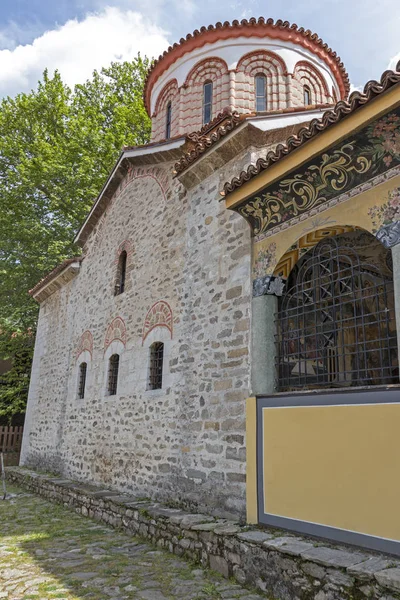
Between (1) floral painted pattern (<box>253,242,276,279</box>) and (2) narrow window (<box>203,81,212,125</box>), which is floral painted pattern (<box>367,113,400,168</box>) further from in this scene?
(2) narrow window (<box>203,81,212,125</box>)

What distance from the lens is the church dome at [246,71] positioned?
9422 mm

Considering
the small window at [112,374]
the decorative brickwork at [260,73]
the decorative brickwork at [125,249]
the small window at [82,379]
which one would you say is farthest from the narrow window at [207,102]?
the small window at [82,379]

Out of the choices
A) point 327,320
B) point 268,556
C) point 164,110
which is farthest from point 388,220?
point 164,110

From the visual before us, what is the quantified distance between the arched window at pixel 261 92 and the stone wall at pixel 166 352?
2.85 meters

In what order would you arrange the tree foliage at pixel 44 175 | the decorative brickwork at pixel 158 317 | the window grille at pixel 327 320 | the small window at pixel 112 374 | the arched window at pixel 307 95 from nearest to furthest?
the window grille at pixel 327 320 < the decorative brickwork at pixel 158 317 < the small window at pixel 112 374 < the arched window at pixel 307 95 < the tree foliage at pixel 44 175

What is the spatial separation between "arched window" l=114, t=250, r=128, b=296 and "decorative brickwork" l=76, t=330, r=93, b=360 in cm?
136

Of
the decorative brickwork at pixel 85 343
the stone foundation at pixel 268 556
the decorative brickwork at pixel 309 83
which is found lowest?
the stone foundation at pixel 268 556

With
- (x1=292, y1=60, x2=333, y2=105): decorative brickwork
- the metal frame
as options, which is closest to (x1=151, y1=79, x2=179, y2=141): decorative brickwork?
(x1=292, y1=60, x2=333, y2=105): decorative brickwork

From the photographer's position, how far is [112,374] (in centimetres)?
862

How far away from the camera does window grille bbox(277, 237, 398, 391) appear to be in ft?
15.0

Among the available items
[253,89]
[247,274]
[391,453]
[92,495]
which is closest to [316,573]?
[391,453]

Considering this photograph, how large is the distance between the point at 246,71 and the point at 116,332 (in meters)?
6.13

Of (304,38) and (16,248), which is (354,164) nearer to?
(304,38)

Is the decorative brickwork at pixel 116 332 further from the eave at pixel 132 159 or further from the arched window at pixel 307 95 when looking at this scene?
A: the arched window at pixel 307 95
